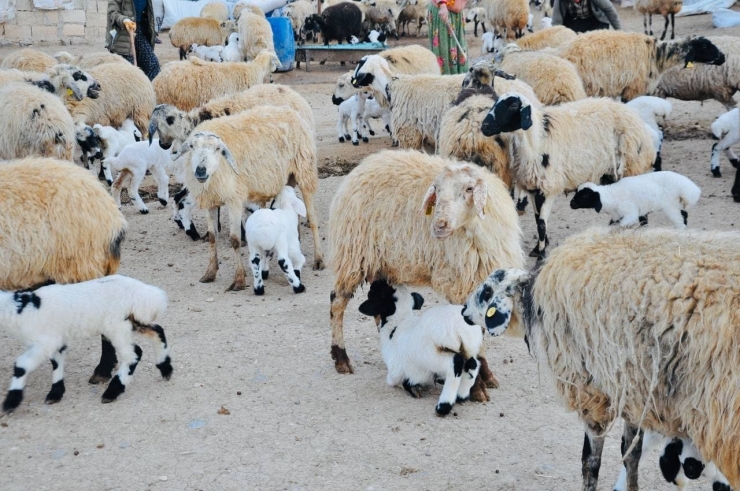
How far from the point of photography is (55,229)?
589cm

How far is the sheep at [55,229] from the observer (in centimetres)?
583

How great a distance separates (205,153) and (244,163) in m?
0.51

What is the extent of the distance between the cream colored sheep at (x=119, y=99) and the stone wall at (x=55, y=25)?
10.1 meters

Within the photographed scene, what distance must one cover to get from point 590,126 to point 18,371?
548 cm

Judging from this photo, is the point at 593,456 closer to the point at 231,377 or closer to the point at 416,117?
the point at 231,377

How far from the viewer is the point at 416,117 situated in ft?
32.6

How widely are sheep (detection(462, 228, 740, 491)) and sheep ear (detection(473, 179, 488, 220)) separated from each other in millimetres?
1080

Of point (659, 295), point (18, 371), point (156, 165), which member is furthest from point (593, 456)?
point (156, 165)

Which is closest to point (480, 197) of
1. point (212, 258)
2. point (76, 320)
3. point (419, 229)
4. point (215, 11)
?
point (419, 229)

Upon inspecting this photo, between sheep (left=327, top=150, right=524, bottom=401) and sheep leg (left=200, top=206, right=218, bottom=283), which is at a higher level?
sheep (left=327, top=150, right=524, bottom=401)

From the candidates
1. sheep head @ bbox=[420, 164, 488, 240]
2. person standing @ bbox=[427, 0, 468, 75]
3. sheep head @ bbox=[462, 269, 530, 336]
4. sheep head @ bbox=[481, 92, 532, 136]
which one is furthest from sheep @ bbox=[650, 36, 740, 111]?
sheep head @ bbox=[462, 269, 530, 336]

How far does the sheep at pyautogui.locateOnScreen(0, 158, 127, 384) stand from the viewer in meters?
5.83

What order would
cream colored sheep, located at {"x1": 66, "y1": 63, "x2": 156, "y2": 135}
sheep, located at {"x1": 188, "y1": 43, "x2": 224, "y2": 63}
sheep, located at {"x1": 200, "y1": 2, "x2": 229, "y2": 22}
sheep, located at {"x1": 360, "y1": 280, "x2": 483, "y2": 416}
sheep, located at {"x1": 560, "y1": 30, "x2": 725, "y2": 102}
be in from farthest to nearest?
sheep, located at {"x1": 200, "y1": 2, "x2": 229, "y2": 22}
sheep, located at {"x1": 188, "y1": 43, "x2": 224, "y2": 63}
cream colored sheep, located at {"x1": 66, "y1": 63, "x2": 156, "y2": 135}
sheep, located at {"x1": 560, "y1": 30, "x2": 725, "y2": 102}
sheep, located at {"x1": 360, "y1": 280, "x2": 483, "y2": 416}

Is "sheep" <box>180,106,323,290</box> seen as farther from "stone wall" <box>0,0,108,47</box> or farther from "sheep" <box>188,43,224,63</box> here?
"stone wall" <box>0,0,108,47</box>
